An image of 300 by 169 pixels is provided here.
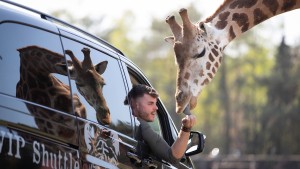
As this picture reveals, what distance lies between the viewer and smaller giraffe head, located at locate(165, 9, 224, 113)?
9266 mm

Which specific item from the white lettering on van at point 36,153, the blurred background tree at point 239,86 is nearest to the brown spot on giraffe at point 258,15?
the white lettering on van at point 36,153

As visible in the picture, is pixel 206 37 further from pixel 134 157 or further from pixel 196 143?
pixel 134 157

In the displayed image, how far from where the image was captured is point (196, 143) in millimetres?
6988

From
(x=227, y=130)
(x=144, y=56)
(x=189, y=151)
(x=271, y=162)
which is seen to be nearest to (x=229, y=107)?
(x=227, y=130)

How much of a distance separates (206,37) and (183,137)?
3.64m

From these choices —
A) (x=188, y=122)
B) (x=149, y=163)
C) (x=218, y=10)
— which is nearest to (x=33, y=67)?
(x=188, y=122)

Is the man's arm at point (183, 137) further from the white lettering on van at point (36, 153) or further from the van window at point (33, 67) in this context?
the white lettering on van at point (36, 153)

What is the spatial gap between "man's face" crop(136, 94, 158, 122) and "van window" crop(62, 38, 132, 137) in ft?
0.29

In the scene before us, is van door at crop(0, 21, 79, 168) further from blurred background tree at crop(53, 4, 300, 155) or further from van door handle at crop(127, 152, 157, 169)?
blurred background tree at crop(53, 4, 300, 155)

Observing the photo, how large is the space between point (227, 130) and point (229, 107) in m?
2.86

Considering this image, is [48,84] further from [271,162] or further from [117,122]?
[271,162]

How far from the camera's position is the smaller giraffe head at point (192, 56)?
927cm

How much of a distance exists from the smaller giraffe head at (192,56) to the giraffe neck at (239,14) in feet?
0.54

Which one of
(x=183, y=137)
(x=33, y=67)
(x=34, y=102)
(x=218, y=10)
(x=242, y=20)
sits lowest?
(x=34, y=102)
